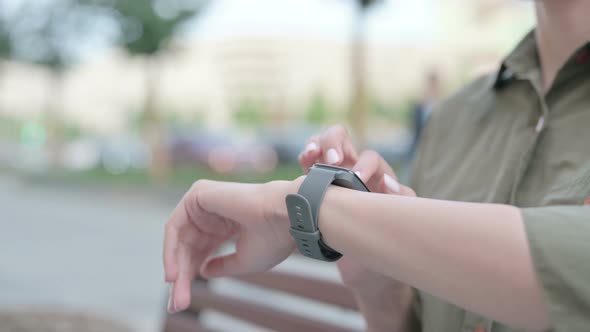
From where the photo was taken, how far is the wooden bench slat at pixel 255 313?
4.72 feet

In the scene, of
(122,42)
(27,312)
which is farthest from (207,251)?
(122,42)

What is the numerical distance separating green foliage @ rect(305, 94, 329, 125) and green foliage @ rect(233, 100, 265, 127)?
223 centimetres

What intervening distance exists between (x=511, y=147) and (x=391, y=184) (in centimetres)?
29

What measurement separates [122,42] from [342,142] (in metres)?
11.0

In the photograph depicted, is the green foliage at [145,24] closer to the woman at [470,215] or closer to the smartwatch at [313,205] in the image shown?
the woman at [470,215]

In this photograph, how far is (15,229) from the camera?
303 inches

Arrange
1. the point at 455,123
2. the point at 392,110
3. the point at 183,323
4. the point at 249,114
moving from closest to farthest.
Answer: the point at 455,123 < the point at 183,323 < the point at 392,110 < the point at 249,114

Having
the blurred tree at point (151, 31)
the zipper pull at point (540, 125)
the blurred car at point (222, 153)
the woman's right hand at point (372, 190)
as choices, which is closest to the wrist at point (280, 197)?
the woman's right hand at point (372, 190)

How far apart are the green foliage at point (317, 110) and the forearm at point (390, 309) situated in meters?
24.6

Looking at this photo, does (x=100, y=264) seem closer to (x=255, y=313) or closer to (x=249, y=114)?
(x=255, y=313)

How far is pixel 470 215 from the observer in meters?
0.66

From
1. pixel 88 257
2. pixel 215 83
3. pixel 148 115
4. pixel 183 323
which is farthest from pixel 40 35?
pixel 215 83

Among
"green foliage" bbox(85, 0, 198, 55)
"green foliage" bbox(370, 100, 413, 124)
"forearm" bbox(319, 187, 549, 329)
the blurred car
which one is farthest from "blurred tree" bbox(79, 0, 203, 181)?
"green foliage" bbox(370, 100, 413, 124)

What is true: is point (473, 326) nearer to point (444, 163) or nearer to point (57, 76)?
point (444, 163)
